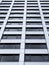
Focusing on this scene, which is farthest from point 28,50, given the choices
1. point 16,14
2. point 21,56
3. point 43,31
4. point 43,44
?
point 16,14

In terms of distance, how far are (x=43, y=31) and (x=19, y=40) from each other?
6.40 meters

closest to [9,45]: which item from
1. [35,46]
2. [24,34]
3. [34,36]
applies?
[24,34]

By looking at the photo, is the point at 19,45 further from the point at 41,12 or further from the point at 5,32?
the point at 41,12

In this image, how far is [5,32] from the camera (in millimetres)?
22422

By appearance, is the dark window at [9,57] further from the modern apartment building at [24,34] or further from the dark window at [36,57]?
the dark window at [36,57]

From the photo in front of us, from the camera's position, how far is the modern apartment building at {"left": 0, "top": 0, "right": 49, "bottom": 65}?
56.6 feet

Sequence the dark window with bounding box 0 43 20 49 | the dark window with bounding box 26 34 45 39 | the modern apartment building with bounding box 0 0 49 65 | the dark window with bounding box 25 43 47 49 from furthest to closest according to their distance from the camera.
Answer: the dark window with bounding box 26 34 45 39, the dark window with bounding box 0 43 20 49, the dark window with bounding box 25 43 47 49, the modern apartment building with bounding box 0 0 49 65

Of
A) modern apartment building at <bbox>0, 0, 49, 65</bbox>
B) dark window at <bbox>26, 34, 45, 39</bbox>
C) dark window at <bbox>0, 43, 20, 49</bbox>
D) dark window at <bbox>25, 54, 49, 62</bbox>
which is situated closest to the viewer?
dark window at <bbox>25, 54, 49, 62</bbox>

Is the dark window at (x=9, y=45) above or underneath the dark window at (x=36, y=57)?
above

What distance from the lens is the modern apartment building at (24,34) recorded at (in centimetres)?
1724

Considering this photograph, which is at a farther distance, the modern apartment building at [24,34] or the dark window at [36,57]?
the modern apartment building at [24,34]

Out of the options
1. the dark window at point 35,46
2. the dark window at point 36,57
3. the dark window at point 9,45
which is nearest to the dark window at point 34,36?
the dark window at point 35,46

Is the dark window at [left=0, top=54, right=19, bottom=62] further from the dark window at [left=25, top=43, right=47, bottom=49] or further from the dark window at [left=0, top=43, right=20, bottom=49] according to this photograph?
the dark window at [left=25, top=43, right=47, bottom=49]

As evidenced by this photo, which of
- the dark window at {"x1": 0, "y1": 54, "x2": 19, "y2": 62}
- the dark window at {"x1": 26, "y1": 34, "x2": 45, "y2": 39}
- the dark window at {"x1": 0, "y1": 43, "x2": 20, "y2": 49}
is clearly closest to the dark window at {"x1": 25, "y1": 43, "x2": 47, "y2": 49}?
the dark window at {"x1": 0, "y1": 43, "x2": 20, "y2": 49}
